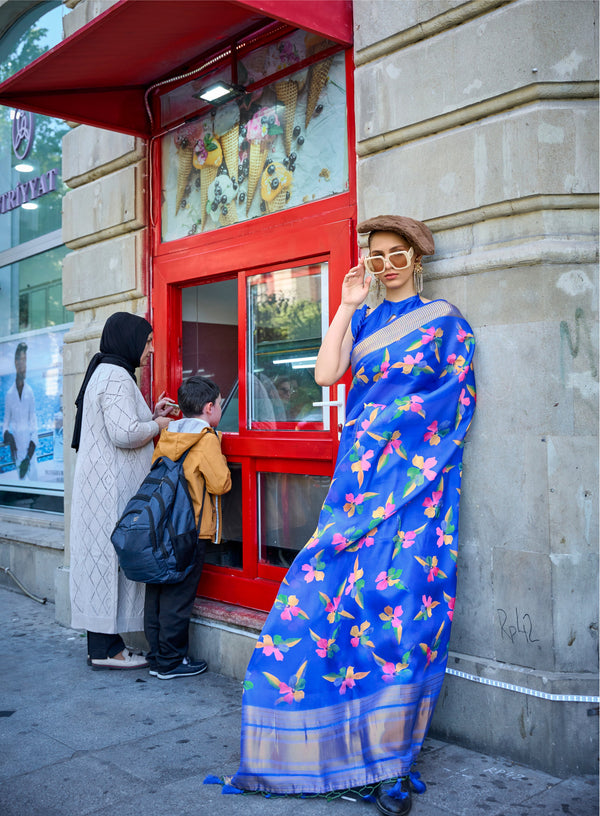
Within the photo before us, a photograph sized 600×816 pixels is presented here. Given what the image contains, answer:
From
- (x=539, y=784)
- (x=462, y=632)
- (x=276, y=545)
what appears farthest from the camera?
(x=276, y=545)

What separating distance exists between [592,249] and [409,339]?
765 mm

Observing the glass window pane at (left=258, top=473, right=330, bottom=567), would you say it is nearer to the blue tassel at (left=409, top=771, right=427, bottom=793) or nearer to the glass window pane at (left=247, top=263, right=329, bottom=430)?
the glass window pane at (left=247, top=263, right=329, bottom=430)

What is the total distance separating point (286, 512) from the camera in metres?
4.18

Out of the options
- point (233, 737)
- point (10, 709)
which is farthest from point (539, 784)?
point (10, 709)

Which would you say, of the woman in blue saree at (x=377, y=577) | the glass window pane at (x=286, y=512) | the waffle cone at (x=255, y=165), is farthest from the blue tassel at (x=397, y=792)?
the waffle cone at (x=255, y=165)

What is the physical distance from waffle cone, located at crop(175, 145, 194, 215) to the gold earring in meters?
2.16

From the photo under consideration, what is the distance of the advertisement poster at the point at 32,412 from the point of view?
273 inches

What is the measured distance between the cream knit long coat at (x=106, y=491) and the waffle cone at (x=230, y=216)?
1.07 metres

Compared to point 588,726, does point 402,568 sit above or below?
above

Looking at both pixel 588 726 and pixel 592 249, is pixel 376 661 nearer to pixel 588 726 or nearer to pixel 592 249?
pixel 588 726

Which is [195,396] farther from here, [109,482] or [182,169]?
[182,169]

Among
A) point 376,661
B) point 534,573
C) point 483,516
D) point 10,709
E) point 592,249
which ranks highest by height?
point 592,249

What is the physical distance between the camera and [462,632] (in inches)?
122

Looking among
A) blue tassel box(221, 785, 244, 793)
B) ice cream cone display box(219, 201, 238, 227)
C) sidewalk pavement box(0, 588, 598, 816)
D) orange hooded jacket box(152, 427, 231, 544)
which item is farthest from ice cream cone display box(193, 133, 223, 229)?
blue tassel box(221, 785, 244, 793)
